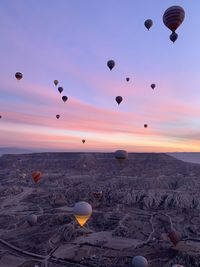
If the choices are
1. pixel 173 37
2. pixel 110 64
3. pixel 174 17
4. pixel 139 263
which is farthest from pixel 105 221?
pixel 174 17

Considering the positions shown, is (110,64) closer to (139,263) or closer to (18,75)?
(18,75)

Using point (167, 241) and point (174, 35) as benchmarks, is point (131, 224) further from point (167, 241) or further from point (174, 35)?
point (174, 35)

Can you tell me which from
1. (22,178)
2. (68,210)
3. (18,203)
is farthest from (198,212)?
(22,178)

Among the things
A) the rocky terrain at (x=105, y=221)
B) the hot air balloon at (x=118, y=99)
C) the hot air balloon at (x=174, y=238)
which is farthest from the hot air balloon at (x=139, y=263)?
the hot air balloon at (x=118, y=99)

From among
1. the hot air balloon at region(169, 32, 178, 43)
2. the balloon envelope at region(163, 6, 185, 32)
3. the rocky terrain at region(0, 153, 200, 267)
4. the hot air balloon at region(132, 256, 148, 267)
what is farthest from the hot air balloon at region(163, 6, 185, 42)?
the rocky terrain at region(0, 153, 200, 267)

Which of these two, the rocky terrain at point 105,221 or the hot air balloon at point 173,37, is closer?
the hot air balloon at point 173,37

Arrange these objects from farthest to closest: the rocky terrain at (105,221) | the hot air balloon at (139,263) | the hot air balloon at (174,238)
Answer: the hot air balloon at (174,238), the rocky terrain at (105,221), the hot air balloon at (139,263)

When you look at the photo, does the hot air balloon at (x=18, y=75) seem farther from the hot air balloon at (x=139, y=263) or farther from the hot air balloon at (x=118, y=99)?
the hot air balloon at (x=139, y=263)
